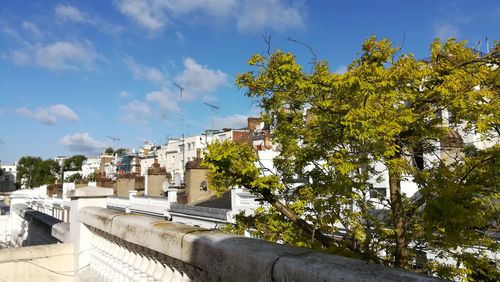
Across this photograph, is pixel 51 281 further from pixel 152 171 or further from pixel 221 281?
pixel 152 171

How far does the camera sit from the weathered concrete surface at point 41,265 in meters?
5.28

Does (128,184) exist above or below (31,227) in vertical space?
above

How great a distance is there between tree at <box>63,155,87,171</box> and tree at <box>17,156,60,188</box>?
6.39 m

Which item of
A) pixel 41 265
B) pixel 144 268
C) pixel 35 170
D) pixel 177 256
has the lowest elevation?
pixel 41 265

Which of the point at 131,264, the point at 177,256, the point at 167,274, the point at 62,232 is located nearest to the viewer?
the point at 177,256

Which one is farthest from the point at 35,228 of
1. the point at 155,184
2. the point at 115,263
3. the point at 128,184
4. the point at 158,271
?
the point at 128,184

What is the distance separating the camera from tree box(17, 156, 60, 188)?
123 metres

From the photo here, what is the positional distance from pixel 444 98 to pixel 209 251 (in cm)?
394

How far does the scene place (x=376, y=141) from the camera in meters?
4.89

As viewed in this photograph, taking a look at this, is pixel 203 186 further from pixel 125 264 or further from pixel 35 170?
pixel 35 170

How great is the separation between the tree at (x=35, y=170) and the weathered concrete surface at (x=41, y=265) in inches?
4990

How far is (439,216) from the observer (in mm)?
3260

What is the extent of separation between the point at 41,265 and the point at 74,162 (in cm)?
14785

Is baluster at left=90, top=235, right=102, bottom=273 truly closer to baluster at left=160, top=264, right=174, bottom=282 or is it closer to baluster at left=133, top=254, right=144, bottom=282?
baluster at left=133, top=254, right=144, bottom=282
